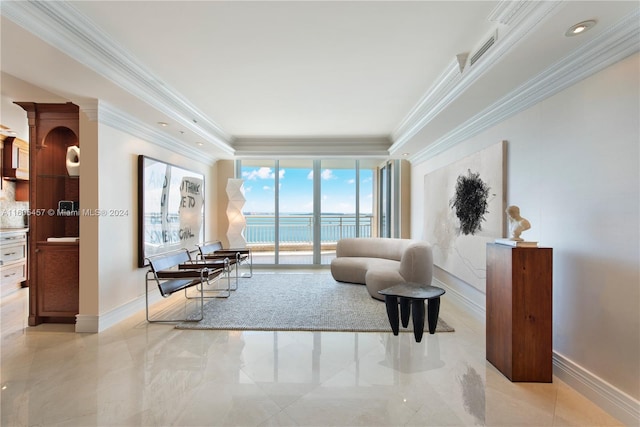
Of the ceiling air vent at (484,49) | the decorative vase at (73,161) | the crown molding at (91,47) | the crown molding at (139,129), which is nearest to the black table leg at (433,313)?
the ceiling air vent at (484,49)

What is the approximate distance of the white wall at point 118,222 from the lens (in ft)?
10.3

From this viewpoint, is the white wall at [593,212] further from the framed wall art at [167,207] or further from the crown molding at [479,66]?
the framed wall art at [167,207]

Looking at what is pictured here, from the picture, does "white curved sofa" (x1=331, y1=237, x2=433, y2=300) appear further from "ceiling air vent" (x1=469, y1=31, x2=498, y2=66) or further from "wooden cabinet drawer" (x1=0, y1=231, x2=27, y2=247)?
"wooden cabinet drawer" (x1=0, y1=231, x2=27, y2=247)

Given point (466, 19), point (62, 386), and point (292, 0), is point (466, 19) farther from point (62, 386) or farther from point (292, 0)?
point (62, 386)

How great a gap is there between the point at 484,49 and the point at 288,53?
169 centimetres

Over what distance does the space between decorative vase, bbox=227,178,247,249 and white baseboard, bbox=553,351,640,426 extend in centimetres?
501

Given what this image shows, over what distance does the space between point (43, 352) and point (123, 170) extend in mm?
2036

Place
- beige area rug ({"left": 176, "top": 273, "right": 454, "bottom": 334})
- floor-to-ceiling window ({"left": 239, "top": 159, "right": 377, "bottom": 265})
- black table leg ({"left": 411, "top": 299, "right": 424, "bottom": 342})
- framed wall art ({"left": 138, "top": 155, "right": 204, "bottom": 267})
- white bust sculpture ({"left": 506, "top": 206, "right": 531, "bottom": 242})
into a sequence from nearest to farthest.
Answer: white bust sculpture ({"left": 506, "top": 206, "right": 531, "bottom": 242}) < black table leg ({"left": 411, "top": 299, "right": 424, "bottom": 342}) < beige area rug ({"left": 176, "top": 273, "right": 454, "bottom": 334}) < framed wall art ({"left": 138, "top": 155, "right": 204, "bottom": 267}) < floor-to-ceiling window ({"left": 239, "top": 159, "right": 377, "bottom": 265})

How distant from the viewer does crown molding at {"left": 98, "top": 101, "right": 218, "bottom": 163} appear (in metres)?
3.12

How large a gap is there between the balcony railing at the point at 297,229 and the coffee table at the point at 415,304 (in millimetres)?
4075

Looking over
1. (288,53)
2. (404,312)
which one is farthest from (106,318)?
(288,53)

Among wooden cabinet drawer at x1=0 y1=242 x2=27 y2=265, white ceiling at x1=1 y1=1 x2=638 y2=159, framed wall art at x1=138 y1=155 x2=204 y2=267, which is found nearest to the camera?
white ceiling at x1=1 y1=1 x2=638 y2=159

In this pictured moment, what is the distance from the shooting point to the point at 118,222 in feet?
11.1

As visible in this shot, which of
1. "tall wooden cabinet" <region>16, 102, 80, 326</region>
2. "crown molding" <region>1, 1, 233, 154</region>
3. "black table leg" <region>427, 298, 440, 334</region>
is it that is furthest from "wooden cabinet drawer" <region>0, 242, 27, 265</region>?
"black table leg" <region>427, 298, 440, 334</region>
